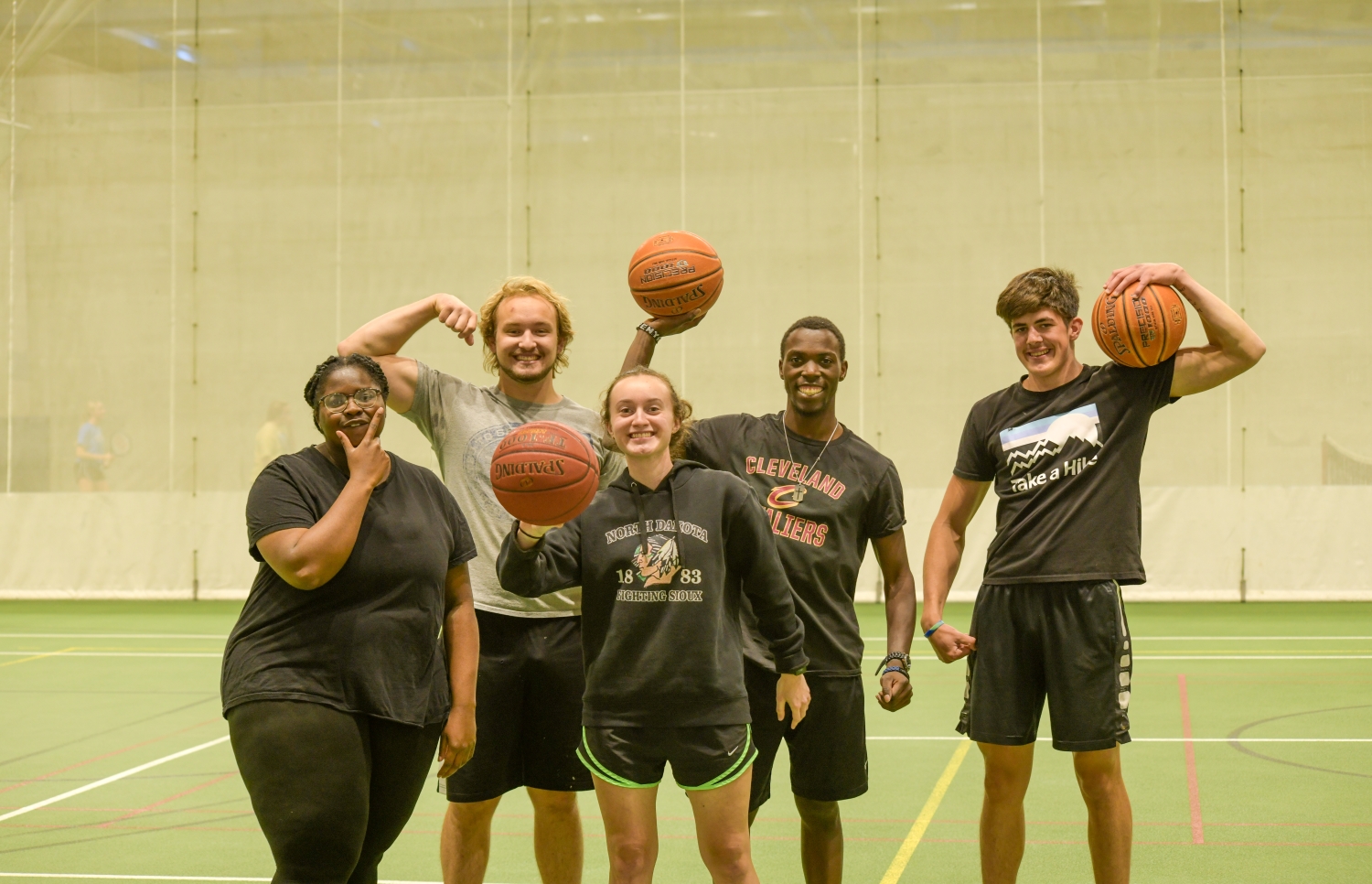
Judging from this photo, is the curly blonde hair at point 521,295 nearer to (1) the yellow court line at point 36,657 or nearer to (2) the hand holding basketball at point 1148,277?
(2) the hand holding basketball at point 1148,277

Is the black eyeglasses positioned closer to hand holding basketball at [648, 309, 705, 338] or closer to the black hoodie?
the black hoodie

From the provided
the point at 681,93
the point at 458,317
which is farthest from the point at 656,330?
the point at 681,93

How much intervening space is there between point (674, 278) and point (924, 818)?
260cm

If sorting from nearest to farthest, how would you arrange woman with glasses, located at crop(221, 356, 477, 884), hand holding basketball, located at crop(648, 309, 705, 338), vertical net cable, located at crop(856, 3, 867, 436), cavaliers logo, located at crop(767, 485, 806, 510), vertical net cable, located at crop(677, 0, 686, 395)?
1. woman with glasses, located at crop(221, 356, 477, 884)
2. cavaliers logo, located at crop(767, 485, 806, 510)
3. hand holding basketball, located at crop(648, 309, 705, 338)
4. vertical net cable, located at crop(856, 3, 867, 436)
5. vertical net cable, located at crop(677, 0, 686, 395)

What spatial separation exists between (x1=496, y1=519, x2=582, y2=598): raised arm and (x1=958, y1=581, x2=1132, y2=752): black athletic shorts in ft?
4.43

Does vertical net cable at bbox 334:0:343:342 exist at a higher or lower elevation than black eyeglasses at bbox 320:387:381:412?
higher

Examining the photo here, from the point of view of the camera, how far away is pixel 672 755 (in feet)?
10.3

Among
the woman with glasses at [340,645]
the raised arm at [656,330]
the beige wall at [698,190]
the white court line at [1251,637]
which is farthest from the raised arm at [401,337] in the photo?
the beige wall at [698,190]

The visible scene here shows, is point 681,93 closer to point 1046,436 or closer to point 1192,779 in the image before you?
point 1192,779

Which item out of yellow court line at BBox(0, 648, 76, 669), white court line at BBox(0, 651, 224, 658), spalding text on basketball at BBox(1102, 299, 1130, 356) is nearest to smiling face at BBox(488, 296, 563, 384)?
spalding text on basketball at BBox(1102, 299, 1130, 356)

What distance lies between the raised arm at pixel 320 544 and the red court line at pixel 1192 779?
12.0 feet

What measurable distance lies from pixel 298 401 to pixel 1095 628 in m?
11.4

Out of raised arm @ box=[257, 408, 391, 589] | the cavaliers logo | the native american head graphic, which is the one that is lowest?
the native american head graphic

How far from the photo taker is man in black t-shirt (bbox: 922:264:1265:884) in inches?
146
